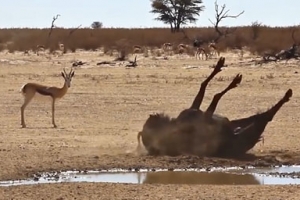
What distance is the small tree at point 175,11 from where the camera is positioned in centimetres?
8062

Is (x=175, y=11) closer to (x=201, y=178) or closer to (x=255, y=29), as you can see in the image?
(x=255, y=29)

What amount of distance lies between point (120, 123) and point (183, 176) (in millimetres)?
6090

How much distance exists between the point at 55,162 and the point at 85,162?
481 mm

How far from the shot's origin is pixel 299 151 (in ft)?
48.4

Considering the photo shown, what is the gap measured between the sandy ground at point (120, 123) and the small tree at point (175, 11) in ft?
145

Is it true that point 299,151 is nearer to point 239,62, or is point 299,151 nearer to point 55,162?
point 55,162

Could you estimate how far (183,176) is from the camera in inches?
497

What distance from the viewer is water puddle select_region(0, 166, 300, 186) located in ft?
39.9

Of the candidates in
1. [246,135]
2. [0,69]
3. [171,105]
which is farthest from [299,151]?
[0,69]

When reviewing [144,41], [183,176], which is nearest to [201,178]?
[183,176]

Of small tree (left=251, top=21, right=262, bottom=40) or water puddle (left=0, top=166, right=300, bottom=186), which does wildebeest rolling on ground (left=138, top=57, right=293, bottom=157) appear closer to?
water puddle (left=0, top=166, right=300, bottom=186)

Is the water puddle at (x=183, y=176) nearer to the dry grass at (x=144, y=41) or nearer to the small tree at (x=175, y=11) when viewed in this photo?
the dry grass at (x=144, y=41)

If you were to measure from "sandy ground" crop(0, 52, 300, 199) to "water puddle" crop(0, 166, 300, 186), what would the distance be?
1.10ft

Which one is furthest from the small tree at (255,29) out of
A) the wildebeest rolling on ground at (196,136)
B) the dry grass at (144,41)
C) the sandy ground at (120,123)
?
the wildebeest rolling on ground at (196,136)
